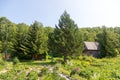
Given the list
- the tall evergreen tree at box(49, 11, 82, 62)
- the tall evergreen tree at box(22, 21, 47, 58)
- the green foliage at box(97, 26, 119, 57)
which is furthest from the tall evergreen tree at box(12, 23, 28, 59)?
the green foliage at box(97, 26, 119, 57)

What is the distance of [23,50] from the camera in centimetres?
3909

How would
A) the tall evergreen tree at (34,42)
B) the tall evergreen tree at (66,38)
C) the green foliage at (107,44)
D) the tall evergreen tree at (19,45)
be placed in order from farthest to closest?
1. the green foliage at (107,44)
2. the tall evergreen tree at (19,45)
3. the tall evergreen tree at (34,42)
4. the tall evergreen tree at (66,38)

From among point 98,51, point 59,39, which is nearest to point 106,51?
point 98,51

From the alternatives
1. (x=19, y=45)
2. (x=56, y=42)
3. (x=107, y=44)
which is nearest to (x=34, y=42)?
(x=19, y=45)

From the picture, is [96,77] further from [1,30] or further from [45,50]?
[1,30]

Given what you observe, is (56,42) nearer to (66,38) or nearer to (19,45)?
(66,38)

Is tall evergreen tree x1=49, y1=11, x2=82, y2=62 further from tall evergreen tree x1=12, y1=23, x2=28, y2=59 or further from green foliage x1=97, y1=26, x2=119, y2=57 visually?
green foliage x1=97, y1=26, x2=119, y2=57

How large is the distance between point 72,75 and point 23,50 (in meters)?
20.7

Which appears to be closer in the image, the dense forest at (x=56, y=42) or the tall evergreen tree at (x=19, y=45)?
the dense forest at (x=56, y=42)

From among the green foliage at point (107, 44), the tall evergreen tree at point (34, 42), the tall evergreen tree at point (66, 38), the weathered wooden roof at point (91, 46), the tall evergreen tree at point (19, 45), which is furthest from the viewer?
the weathered wooden roof at point (91, 46)

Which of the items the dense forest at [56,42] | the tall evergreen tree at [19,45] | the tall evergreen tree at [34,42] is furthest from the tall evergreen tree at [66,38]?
the tall evergreen tree at [19,45]

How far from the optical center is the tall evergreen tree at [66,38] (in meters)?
33.2

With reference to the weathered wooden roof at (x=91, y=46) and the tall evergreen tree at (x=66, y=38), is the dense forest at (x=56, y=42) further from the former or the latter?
the weathered wooden roof at (x=91, y=46)

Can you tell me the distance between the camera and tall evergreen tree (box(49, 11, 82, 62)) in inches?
1305
